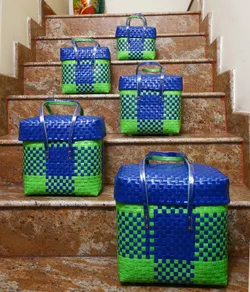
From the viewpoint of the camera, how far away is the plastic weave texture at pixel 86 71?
5.86ft

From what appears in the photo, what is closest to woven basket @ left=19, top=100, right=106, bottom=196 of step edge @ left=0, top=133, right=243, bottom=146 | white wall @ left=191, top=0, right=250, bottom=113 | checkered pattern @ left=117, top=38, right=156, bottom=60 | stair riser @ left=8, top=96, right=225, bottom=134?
step edge @ left=0, top=133, right=243, bottom=146

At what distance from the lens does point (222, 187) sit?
0.85m

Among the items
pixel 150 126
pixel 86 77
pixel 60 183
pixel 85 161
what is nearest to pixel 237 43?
pixel 150 126

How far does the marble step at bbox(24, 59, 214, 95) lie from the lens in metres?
1.92

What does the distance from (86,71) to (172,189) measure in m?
1.12

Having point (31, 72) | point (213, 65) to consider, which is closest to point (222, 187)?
point (213, 65)

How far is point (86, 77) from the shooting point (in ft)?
5.87

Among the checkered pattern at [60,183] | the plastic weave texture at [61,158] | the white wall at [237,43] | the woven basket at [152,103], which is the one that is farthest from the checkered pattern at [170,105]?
the checkered pattern at [60,183]

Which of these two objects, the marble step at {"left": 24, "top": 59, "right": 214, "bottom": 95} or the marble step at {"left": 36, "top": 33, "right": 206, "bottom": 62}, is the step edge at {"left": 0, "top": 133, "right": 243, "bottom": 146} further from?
the marble step at {"left": 36, "top": 33, "right": 206, "bottom": 62}

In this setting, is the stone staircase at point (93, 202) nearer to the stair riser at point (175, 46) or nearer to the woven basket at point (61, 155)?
the woven basket at point (61, 155)

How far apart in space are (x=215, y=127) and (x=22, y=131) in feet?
3.03

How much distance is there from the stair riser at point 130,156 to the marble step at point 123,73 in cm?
66

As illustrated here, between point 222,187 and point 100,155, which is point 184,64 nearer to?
point 100,155

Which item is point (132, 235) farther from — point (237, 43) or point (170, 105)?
point (237, 43)
